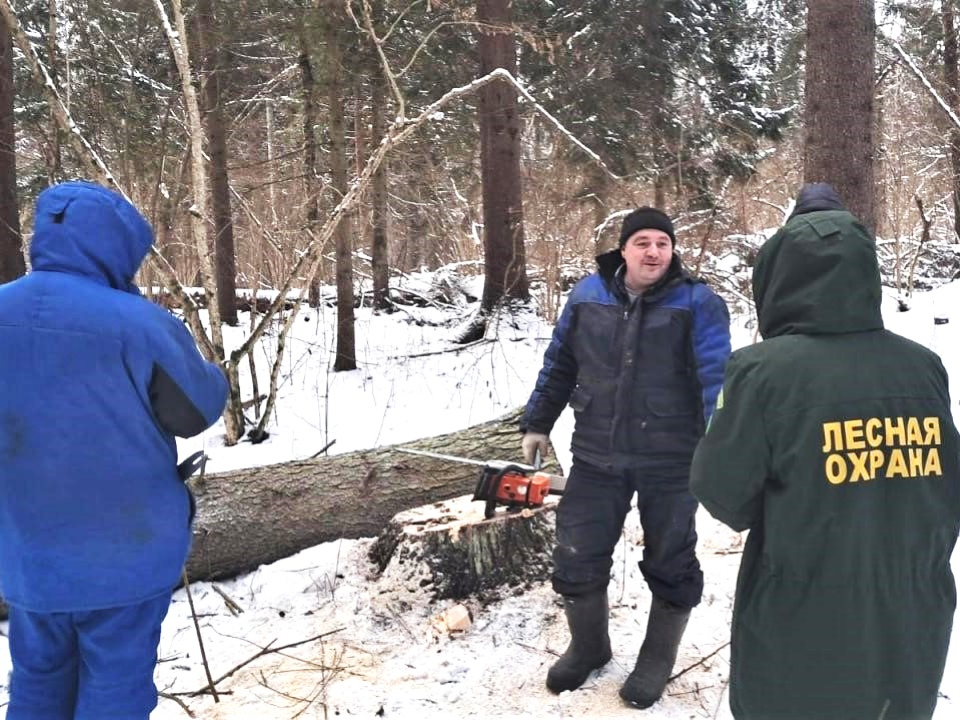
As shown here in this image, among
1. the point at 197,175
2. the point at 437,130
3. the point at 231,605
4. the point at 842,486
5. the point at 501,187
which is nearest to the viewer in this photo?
the point at 842,486

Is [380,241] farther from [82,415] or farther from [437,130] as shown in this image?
[82,415]

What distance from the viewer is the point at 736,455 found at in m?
1.67

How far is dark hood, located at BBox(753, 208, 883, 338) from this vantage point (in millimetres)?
1634

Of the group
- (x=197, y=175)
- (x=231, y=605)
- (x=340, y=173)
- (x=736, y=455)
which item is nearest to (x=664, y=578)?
(x=736, y=455)

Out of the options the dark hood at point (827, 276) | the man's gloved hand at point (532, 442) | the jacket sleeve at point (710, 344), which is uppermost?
the dark hood at point (827, 276)

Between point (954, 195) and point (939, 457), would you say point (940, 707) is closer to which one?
point (939, 457)

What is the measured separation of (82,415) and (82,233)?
51 cm

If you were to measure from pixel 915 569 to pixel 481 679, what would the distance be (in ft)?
6.19

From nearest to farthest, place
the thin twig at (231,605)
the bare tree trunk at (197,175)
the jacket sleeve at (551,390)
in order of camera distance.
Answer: the jacket sleeve at (551,390) → the thin twig at (231,605) → the bare tree trunk at (197,175)

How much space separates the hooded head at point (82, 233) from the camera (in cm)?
200

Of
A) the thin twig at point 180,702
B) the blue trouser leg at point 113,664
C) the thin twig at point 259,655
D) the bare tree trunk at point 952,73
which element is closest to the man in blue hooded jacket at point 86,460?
the blue trouser leg at point 113,664

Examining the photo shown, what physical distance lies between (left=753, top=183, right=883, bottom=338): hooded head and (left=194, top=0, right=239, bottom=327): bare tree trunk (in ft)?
19.6

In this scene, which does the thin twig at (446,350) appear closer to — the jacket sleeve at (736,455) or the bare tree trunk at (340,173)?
the bare tree trunk at (340,173)

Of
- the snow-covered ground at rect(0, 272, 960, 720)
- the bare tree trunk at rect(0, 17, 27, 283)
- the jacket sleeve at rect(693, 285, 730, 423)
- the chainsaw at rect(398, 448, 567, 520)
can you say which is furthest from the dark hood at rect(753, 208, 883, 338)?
the bare tree trunk at rect(0, 17, 27, 283)
